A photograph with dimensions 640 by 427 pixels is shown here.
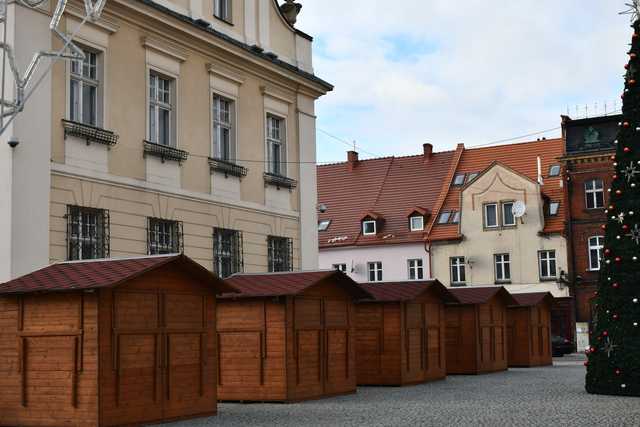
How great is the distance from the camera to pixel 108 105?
21.3 meters

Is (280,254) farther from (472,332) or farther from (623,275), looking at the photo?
(623,275)

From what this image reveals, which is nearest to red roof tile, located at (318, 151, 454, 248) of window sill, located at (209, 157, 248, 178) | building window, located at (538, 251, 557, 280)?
building window, located at (538, 251, 557, 280)

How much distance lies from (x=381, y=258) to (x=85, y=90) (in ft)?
126

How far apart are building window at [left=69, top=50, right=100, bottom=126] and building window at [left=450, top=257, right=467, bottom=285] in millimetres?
36665

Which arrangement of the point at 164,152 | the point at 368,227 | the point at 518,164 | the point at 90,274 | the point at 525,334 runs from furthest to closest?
the point at 368,227
the point at 518,164
the point at 525,334
the point at 164,152
the point at 90,274

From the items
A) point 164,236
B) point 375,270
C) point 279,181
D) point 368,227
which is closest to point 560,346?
point 375,270

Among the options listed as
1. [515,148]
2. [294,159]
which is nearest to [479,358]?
[294,159]

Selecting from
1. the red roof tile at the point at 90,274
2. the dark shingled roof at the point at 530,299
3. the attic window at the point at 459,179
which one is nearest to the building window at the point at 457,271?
the attic window at the point at 459,179

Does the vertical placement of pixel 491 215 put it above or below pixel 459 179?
below

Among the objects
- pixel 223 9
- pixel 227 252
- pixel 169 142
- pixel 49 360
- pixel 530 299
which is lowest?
pixel 49 360

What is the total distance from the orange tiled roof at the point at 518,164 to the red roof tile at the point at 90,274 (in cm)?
3899

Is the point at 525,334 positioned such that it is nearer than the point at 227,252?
No

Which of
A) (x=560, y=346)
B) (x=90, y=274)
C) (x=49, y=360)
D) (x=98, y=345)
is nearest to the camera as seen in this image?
(x=98, y=345)

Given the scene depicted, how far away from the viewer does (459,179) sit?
192 feet
